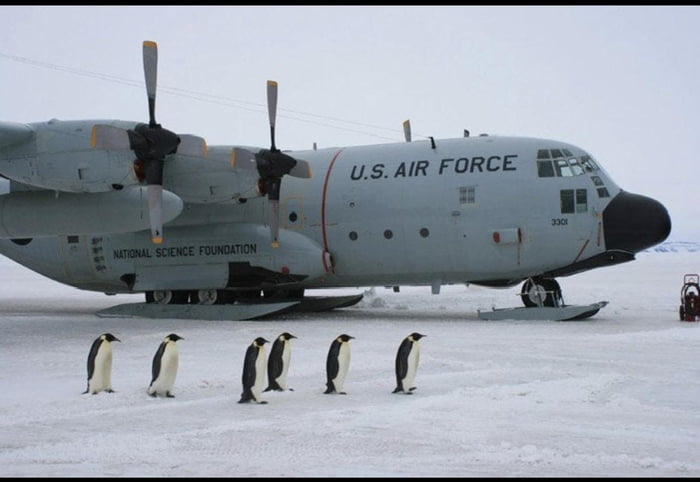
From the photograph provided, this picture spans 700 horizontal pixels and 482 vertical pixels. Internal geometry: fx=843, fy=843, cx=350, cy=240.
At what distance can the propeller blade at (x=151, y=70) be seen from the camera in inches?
632

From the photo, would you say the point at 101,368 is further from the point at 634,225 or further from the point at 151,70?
the point at 634,225

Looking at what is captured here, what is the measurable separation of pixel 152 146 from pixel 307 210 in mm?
4503

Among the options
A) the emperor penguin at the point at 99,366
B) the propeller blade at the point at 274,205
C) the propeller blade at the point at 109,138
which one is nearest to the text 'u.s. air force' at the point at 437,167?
the propeller blade at the point at 274,205

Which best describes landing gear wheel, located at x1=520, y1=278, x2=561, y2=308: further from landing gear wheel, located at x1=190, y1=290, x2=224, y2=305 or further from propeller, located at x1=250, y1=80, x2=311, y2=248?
landing gear wheel, located at x1=190, y1=290, x2=224, y2=305

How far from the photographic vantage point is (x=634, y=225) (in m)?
16.8

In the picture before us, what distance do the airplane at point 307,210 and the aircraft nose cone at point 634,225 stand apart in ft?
0.09

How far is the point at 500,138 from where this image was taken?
18.4 metres

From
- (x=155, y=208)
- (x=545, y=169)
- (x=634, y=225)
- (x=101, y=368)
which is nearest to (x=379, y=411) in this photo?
(x=101, y=368)

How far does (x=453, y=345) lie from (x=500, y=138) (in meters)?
6.80

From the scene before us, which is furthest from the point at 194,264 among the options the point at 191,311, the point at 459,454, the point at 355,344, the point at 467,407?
the point at 459,454

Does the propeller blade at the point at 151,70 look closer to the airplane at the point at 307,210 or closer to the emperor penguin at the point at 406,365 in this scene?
the airplane at the point at 307,210

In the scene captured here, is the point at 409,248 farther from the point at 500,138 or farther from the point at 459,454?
the point at 459,454

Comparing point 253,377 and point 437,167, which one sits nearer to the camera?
point 253,377

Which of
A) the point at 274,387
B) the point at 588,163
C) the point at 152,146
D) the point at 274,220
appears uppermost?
the point at 152,146
